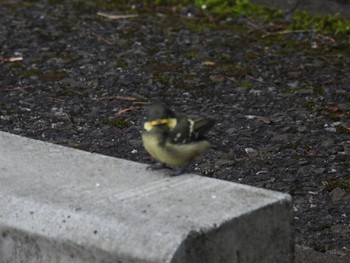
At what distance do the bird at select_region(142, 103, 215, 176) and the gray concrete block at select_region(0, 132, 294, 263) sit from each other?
0.09 m

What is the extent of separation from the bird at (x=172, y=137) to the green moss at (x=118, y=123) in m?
1.98

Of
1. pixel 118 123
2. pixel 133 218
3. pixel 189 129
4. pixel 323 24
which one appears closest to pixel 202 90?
pixel 118 123

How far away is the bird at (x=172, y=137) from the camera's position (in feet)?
→ 13.9

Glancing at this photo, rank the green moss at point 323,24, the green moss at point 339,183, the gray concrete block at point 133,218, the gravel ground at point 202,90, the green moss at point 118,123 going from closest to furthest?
the gray concrete block at point 133,218, the green moss at point 339,183, the gravel ground at point 202,90, the green moss at point 118,123, the green moss at point 323,24

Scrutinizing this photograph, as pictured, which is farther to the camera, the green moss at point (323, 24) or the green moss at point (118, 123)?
the green moss at point (323, 24)

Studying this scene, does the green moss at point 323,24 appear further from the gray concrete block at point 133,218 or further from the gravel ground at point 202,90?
the gray concrete block at point 133,218

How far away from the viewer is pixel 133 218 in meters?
3.67

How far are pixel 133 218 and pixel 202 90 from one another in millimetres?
3314

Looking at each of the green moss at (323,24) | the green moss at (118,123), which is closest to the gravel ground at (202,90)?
the green moss at (118,123)

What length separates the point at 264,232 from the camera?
385cm

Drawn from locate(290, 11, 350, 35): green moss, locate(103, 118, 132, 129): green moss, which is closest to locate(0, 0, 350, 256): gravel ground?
locate(103, 118, 132, 129): green moss

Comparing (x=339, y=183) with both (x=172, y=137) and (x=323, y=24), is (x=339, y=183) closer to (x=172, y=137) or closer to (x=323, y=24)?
(x=172, y=137)

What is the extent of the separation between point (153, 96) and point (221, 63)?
0.86m

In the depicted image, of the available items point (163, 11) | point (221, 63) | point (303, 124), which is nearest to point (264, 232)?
point (303, 124)
